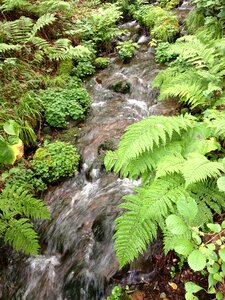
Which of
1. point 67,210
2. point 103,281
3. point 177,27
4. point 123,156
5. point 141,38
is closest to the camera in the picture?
point 123,156

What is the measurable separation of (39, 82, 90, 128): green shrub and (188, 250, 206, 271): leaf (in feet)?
15.0

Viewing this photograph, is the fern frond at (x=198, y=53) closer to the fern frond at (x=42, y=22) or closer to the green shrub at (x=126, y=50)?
the green shrub at (x=126, y=50)

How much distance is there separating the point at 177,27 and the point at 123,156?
6319 millimetres

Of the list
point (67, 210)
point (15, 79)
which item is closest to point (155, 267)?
point (67, 210)

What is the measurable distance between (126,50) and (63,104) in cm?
303

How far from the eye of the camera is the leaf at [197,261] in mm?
Answer: 1552

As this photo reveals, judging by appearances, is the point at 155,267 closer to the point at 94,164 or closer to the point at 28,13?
the point at 94,164

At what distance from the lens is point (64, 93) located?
621 cm

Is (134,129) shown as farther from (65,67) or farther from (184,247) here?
(65,67)

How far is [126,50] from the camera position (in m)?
7.86

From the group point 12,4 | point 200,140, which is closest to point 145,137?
point 200,140

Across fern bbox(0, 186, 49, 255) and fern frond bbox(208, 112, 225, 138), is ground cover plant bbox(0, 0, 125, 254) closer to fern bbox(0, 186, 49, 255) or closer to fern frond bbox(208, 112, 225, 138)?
fern bbox(0, 186, 49, 255)

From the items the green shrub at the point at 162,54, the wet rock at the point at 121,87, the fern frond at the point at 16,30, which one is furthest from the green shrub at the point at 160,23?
the fern frond at the point at 16,30

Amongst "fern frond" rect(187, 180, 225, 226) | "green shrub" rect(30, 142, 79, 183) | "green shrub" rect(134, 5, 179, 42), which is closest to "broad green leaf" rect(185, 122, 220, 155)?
"fern frond" rect(187, 180, 225, 226)
